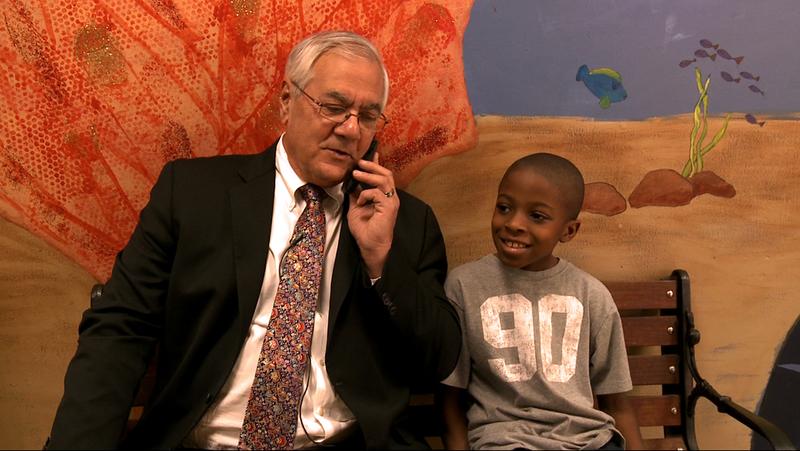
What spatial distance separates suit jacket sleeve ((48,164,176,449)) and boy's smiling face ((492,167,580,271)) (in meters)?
1.00

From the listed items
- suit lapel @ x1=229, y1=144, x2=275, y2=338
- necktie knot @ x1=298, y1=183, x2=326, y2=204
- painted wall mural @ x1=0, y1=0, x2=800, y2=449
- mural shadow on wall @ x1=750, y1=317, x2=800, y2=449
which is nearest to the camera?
suit lapel @ x1=229, y1=144, x2=275, y2=338

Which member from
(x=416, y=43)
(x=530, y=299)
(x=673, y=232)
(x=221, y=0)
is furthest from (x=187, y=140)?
(x=673, y=232)

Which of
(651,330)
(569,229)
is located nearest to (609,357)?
(651,330)

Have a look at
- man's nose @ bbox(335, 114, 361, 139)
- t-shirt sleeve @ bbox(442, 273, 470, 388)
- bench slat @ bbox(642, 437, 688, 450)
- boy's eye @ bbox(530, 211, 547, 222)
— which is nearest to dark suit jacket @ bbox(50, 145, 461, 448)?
t-shirt sleeve @ bbox(442, 273, 470, 388)

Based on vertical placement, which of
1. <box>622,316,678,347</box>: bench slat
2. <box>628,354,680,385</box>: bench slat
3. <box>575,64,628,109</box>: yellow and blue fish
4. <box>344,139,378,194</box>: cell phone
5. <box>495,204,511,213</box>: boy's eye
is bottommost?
<box>628,354,680,385</box>: bench slat

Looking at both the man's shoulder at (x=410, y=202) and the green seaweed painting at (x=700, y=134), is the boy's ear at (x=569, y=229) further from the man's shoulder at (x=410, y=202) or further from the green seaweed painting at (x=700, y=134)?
the green seaweed painting at (x=700, y=134)

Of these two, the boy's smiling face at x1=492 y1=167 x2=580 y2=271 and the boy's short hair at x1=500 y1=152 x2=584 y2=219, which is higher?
Result: the boy's short hair at x1=500 y1=152 x2=584 y2=219

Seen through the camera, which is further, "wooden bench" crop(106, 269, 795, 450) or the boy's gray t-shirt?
"wooden bench" crop(106, 269, 795, 450)

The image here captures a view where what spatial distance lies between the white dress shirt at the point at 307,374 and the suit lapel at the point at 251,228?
4 cm

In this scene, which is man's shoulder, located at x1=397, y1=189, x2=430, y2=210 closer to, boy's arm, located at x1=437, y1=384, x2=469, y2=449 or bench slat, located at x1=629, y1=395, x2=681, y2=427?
boy's arm, located at x1=437, y1=384, x2=469, y2=449

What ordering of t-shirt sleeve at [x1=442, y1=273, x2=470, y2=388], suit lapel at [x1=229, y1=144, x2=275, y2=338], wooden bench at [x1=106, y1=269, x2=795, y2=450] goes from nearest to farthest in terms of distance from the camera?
suit lapel at [x1=229, y1=144, x2=275, y2=338] → t-shirt sleeve at [x1=442, y1=273, x2=470, y2=388] → wooden bench at [x1=106, y1=269, x2=795, y2=450]

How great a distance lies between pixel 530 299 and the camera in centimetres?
233

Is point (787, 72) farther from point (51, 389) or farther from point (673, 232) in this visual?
point (51, 389)

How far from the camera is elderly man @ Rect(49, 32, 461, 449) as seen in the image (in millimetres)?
2068
